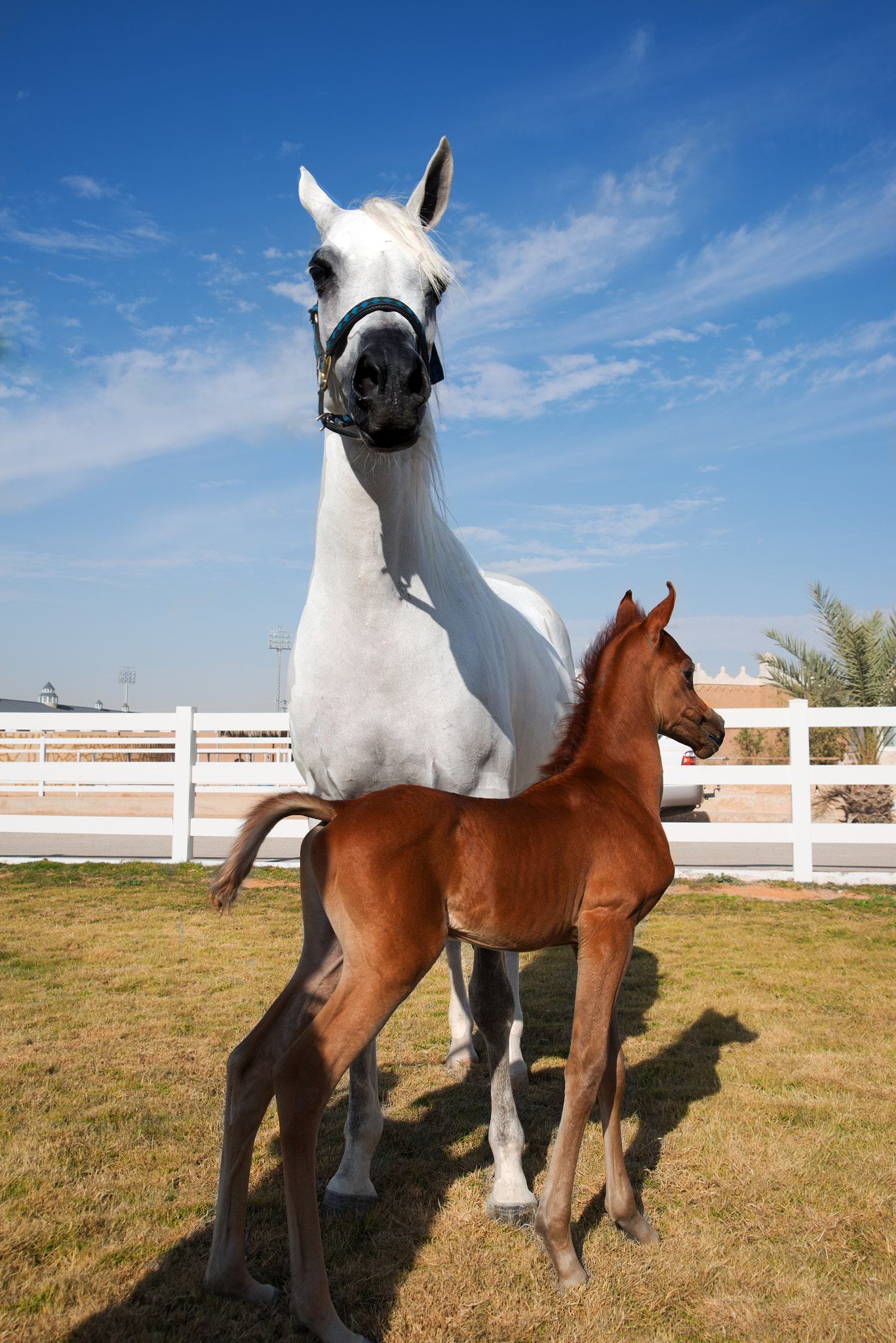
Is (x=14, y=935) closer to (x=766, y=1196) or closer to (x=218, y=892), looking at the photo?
(x=218, y=892)

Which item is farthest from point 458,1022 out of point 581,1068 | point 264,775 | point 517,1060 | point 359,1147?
point 264,775

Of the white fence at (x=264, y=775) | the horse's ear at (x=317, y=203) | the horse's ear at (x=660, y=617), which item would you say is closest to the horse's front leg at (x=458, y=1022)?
the horse's ear at (x=660, y=617)

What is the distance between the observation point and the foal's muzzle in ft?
8.63

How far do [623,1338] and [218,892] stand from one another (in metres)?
1.59

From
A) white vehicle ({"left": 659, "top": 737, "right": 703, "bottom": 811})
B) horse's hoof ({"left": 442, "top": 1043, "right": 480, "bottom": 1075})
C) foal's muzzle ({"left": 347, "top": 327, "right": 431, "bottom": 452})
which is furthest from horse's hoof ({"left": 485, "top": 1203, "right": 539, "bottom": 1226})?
white vehicle ({"left": 659, "top": 737, "right": 703, "bottom": 811})

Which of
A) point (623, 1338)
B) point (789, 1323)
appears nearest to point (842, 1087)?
point (789, 1323)

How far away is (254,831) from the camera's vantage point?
2.49 metres

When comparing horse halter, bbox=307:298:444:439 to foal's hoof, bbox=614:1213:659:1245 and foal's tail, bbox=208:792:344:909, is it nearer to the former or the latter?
foal's tail, bbox=208:792:344:909

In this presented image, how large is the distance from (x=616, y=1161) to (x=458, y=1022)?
6.06 feet

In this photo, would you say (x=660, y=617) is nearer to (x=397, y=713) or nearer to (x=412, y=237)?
(x=397, y=713)

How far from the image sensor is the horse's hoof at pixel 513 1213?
112 inches

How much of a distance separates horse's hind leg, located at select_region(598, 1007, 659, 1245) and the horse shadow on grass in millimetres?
185

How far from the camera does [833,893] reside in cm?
880

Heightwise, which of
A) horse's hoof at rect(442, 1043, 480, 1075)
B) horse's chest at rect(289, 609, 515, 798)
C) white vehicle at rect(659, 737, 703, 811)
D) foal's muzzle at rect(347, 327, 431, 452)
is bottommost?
horse's hoof at rect(442, 1043, 480, 1075)
